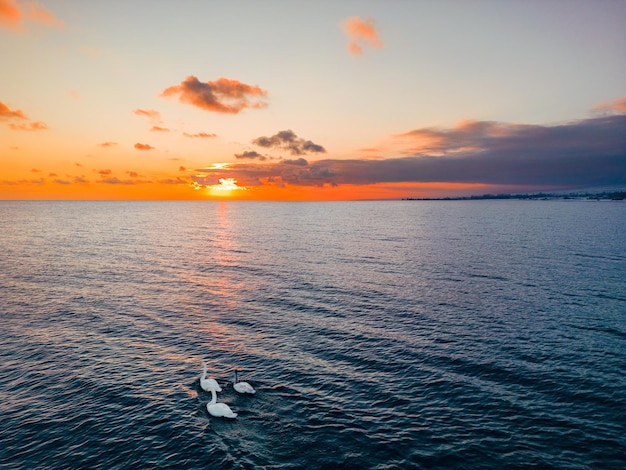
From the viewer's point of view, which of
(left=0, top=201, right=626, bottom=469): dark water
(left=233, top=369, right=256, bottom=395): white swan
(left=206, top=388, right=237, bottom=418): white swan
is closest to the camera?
(left=0, top=201, right=626, bottom=469): dark water

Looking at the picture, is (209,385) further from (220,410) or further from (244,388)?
(220,410)

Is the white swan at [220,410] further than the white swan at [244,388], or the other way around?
the white swan at [244,388]

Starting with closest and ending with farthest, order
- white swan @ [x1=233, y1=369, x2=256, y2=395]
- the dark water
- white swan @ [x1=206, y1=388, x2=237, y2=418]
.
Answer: the dark water < white swan @ [x1=206, y1=388, x2=237, y2=418] < white swan @ [x1=233, y1=369, x2=256, y2=395]

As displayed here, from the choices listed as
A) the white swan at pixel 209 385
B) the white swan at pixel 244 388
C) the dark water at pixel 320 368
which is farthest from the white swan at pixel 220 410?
the white swan at pixel 244 388

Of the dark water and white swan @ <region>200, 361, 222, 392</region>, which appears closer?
the dark water

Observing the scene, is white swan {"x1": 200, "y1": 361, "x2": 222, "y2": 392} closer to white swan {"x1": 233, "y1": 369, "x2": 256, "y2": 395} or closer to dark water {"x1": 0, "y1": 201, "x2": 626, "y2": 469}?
dark water {"x1": 0, "y1": 201, "x2": 626, "y2": 469}

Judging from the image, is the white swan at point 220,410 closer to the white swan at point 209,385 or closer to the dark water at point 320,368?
the dark water at point 320,368

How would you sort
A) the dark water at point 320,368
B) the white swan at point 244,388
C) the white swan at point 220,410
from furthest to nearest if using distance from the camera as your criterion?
the white swan at point 244,388, the white swan at point 220,410, the dark water at point 320,368

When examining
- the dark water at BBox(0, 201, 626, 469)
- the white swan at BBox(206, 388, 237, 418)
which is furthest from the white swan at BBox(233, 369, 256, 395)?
the white swan at BBox(206, 388, 237, 418)

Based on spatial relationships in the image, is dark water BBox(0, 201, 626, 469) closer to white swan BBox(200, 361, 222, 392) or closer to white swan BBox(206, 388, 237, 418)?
white swan BBox(200, 361, 222, 392)

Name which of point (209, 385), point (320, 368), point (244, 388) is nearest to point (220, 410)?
point (244, 388)
